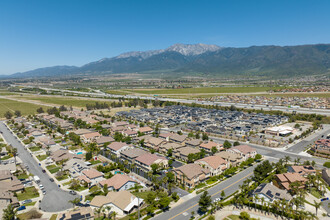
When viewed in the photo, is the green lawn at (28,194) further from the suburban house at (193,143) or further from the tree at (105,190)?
the suburban house at (193,143)

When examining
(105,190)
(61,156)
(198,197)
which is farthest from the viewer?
(61,156)

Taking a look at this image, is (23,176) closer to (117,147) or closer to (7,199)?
(7,199)

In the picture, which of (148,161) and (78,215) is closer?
(78,215)

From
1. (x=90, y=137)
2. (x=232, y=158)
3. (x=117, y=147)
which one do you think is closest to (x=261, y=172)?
(x=232, y=158)

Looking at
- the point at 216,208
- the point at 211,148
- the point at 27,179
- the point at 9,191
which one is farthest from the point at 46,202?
the point at 211,148

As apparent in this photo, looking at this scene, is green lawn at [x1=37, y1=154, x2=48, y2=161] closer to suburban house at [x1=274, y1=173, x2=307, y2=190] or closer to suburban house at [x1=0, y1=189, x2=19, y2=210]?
suburban house at [x1=0, y1=189, x2=19, y2=210]

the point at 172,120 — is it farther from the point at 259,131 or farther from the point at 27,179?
the point at 27,179

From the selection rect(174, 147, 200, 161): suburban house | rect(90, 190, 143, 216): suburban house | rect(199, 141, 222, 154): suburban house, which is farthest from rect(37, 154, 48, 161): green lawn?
rect(199, 141, 222, 154): suburban house
